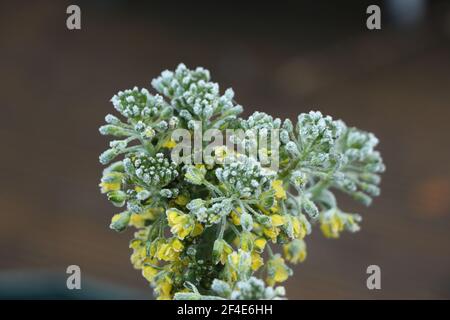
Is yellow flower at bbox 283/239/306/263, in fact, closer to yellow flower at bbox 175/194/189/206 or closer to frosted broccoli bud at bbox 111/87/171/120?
yellow flower at bbox 175/194/189/206

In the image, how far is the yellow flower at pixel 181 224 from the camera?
3.73 ft

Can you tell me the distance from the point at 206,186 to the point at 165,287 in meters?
0.22

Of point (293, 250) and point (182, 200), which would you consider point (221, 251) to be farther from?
point (293, 250)

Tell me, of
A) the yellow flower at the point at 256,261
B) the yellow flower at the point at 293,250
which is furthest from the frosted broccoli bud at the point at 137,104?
the yellow flower at the point at 293,250

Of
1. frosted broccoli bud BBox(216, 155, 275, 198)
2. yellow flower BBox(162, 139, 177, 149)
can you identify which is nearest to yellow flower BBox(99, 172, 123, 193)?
yellow flower BBox(162, 139, 177, 149)

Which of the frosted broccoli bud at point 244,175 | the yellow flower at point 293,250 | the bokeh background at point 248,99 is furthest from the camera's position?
the bokeh background at point 248,99

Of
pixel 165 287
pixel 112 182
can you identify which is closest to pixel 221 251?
pixel 165 287

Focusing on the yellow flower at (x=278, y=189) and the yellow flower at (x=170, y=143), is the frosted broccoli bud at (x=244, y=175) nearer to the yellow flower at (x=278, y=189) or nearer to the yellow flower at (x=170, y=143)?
the yellow flower at (x=278, y=189)

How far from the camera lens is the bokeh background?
A: 4039 mm

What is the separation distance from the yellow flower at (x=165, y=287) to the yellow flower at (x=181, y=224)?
0.44ft

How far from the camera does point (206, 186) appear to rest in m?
1.20

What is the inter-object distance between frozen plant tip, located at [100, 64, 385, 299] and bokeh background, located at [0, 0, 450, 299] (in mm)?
2418
